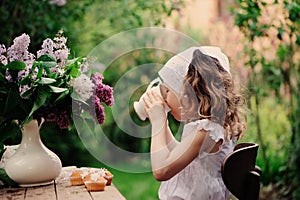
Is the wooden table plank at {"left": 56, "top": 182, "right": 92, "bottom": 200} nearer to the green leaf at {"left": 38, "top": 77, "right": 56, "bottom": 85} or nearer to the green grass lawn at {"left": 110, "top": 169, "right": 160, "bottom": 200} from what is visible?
the green leaf at {"left": 38, "top": 77, "right": 56, "bottom": 85}

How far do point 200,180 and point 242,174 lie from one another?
0.24 metres

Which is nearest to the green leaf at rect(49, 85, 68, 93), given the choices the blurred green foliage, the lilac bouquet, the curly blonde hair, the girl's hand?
the lilac bouquet

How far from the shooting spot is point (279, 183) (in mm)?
4543

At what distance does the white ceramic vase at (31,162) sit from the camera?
82.0 inches

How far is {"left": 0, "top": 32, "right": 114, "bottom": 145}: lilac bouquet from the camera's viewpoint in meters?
2.00

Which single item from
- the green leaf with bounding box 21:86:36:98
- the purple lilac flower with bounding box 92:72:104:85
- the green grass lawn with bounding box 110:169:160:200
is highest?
the purple lilac flower with bounding box 92:72:104:85

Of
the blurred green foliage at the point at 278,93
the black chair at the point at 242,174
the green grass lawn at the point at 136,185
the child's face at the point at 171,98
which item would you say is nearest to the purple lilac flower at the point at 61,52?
the child's face at the point at 171,98

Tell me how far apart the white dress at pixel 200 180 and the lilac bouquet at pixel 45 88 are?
0.34 m

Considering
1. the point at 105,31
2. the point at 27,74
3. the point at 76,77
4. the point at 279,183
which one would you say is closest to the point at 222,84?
the point at 76,77

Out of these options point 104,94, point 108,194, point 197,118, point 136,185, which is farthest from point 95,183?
point 136,185

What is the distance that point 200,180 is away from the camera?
2.12 m

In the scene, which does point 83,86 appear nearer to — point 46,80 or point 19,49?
point 46,80

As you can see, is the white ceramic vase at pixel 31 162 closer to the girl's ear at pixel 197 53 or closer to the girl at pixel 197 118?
the girl at pixel 197 118

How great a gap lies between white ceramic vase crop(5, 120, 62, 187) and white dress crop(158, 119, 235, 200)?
1.32ft
